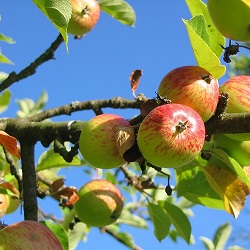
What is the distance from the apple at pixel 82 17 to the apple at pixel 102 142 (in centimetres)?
78

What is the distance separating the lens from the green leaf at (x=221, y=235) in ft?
8.37

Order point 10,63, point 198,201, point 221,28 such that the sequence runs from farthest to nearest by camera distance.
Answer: point 10,63, point 198,201, point 221,28

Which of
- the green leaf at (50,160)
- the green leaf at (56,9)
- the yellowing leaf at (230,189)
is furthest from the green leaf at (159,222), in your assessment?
the green leaf at (56,9)

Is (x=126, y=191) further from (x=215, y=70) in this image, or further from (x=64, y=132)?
(x=215, y=70)

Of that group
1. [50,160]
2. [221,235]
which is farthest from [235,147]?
[221,235]

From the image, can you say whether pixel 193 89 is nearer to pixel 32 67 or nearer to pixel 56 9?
pixel 56 9

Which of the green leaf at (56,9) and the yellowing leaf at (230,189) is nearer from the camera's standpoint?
the green leaf at (56,9)

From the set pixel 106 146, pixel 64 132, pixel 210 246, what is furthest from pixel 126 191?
pixel 106 146

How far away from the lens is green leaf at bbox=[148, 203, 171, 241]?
85.8 inches

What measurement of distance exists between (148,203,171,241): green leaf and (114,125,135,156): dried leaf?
1082 mm

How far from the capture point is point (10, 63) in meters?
2.20

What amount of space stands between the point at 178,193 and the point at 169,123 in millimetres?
1056

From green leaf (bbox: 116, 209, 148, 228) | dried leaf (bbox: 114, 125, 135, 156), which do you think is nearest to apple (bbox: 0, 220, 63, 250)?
dried leaf (bbox: 114, 125, 135, 156)

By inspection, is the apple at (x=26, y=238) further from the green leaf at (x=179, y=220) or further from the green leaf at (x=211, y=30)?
the green leaf at (x=179, y=220)
